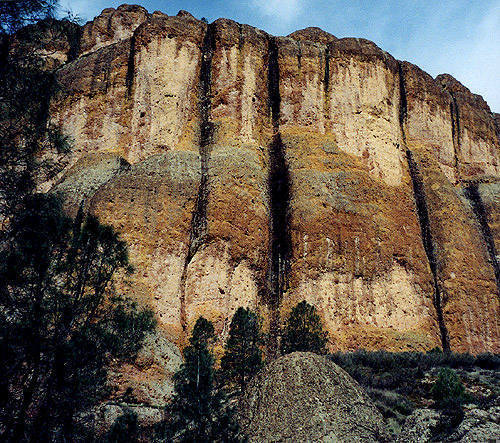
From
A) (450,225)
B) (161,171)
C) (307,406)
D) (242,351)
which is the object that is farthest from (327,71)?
(307,406)

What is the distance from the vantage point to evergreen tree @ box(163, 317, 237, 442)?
14596 millimetres

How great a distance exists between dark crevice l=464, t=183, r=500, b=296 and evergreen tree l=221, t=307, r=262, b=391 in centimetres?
1717

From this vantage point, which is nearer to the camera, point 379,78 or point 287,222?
point 287,222

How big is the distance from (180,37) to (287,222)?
14.3 m

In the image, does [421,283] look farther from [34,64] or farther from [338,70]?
[34,64]

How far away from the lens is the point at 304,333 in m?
24.6

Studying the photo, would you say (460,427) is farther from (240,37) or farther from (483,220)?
(240,37)

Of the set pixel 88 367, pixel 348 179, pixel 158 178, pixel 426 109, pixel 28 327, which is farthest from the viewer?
pixel 426 109

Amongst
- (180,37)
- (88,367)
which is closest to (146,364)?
(88,367)

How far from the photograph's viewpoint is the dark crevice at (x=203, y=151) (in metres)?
28.9

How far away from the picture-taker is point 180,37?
37.0 meters

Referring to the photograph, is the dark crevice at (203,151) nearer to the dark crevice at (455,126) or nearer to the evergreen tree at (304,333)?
the evergreen tree at (304,333)

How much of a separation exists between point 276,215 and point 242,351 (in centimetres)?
1197

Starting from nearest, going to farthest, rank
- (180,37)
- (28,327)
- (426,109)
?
(28,327)
(180,37)
(426,109)
